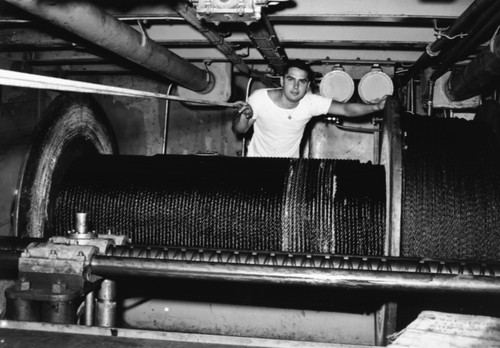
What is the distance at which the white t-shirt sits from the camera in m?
3.88

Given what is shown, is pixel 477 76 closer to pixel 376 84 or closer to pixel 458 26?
pixel 458 26

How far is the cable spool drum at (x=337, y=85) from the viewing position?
430 centimetres

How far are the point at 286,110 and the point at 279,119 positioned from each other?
10 cm

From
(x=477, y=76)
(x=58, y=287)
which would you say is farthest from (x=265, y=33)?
(x=58, y=287)

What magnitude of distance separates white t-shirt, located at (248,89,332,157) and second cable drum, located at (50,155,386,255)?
86 cm

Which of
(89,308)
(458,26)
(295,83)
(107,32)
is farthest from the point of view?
(295,83)

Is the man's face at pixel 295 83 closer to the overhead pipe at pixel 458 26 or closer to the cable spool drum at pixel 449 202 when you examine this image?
the overhead pipe at pixel 458 26

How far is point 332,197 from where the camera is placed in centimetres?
280

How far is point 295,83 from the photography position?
146 inches

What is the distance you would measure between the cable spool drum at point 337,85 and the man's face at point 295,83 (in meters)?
0.61

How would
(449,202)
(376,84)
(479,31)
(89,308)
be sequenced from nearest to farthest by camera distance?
(89,308) → (449,202) → (479,31) → (376,84)

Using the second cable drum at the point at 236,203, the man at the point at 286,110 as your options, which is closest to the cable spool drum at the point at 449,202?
the second cable drum at the point at 236,203

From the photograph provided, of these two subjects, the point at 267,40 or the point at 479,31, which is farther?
the point at 267,40

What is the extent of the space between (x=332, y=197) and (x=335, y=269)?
4.17ft
